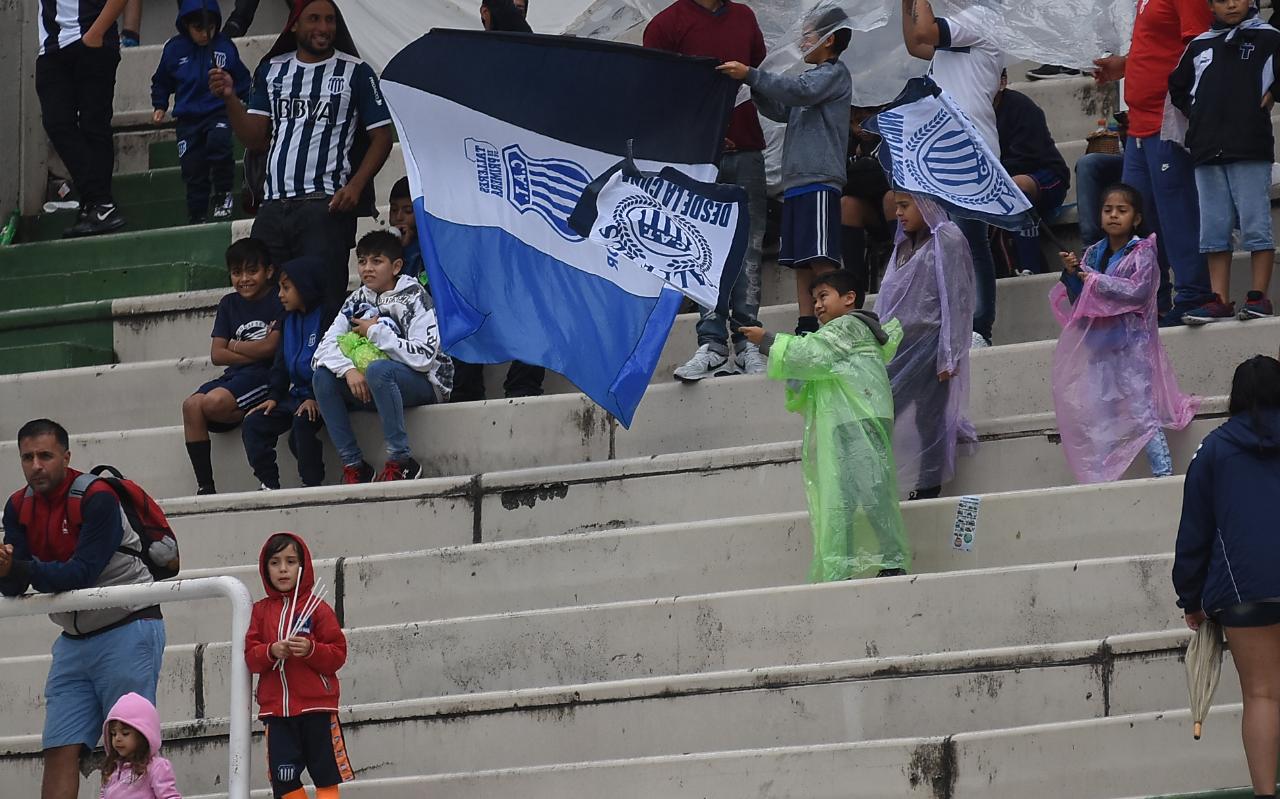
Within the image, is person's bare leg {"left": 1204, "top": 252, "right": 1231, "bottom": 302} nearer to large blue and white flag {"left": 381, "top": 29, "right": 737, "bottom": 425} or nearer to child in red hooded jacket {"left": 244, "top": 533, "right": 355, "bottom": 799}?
large blue and white flag {"left": 381, "top": 29, "right": 737, "bottom": 425}

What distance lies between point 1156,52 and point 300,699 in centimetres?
538

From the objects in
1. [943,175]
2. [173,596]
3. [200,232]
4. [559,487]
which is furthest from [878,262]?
[173,596]

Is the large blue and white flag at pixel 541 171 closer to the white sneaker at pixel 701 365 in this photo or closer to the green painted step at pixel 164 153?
the white sneaker at pixel 701 365

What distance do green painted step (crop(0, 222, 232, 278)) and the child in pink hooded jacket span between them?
549cm

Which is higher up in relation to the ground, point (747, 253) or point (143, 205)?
point (143, 205)

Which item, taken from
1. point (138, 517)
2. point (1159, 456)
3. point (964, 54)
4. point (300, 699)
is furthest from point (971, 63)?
point (300, 699)

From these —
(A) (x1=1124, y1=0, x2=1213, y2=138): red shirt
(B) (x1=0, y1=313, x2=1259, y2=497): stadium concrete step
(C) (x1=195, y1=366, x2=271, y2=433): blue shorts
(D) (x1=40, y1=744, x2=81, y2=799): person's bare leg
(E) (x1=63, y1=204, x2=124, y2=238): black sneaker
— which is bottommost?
(D) (x1=40, y1=744, x2=81, y2=799): person's bare leg

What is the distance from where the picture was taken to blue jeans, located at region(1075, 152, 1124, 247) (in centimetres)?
1073

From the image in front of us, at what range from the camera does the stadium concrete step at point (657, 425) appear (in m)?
9.98

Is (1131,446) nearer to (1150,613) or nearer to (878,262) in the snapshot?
(1150,613)

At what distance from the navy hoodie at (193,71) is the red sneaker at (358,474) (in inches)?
136

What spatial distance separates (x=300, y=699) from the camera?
7.99 meters

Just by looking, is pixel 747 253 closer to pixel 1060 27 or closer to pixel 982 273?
pixel 982 273

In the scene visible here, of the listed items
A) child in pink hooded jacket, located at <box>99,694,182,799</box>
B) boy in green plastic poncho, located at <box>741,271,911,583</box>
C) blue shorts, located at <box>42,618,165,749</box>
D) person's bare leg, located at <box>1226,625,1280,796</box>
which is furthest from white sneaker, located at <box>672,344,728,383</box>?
person's bare leg, located at <box>1226,625,1280,796</box>
